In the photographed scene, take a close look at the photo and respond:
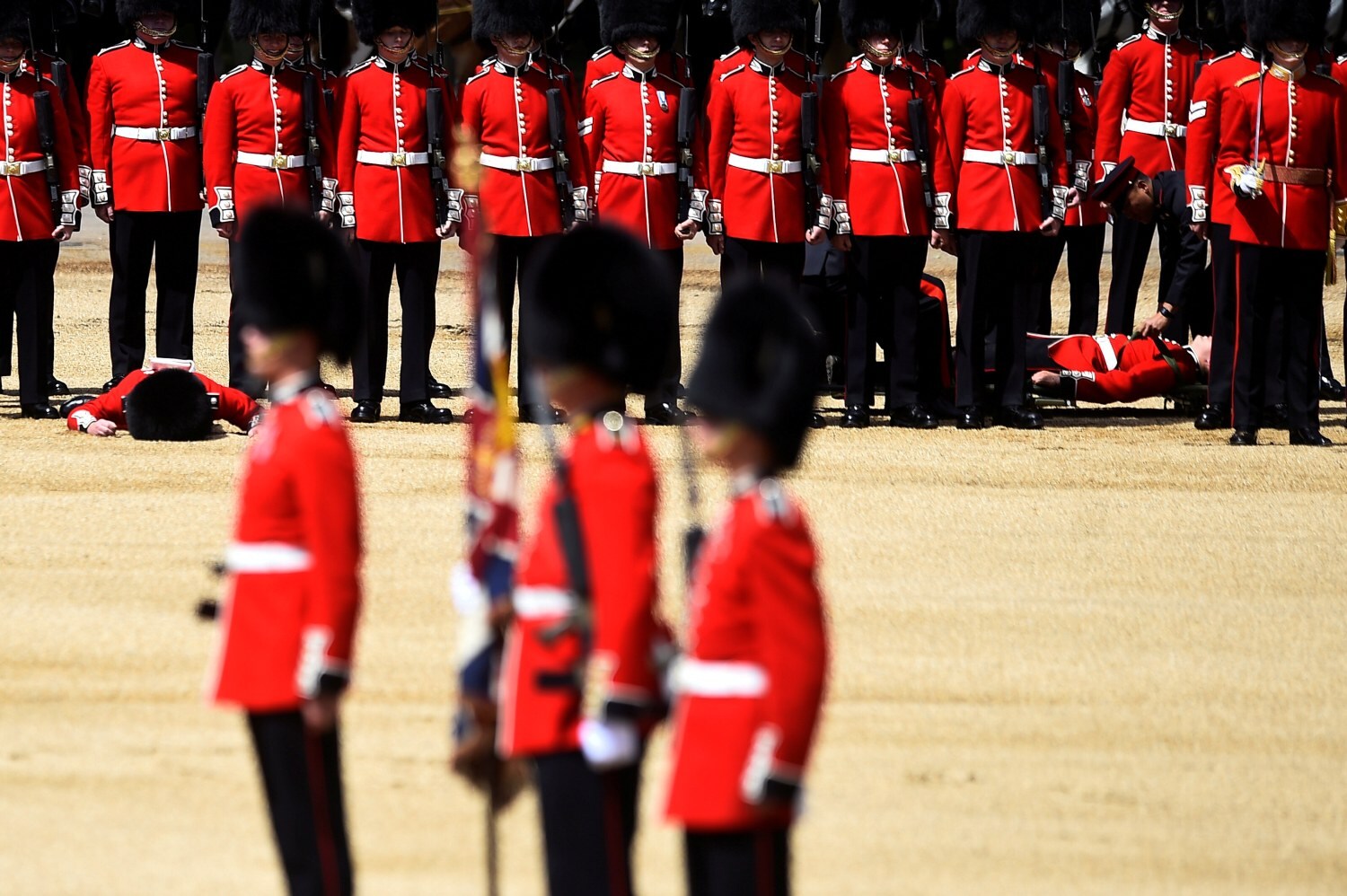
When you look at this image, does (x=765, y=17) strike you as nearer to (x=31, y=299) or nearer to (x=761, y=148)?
(x=761, y=148)

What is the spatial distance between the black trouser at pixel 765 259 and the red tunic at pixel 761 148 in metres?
0.07

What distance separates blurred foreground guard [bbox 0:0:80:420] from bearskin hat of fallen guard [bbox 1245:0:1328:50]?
447 centimetres

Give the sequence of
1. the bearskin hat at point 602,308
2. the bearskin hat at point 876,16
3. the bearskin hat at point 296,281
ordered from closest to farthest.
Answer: the bearskin hat at point 602,308, the bearskin hat at point 296,281, the bearskin hat at point 876,16

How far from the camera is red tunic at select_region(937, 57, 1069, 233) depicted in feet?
29.8

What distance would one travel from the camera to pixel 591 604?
9.89ft

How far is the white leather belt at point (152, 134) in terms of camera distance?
937 centimetres

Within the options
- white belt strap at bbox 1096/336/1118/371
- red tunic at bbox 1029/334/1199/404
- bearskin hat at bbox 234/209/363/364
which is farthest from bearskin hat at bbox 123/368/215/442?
bearskin hat at bbox 234/209/363/364

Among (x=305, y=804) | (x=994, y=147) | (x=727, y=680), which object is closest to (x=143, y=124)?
(x=994, y=147)

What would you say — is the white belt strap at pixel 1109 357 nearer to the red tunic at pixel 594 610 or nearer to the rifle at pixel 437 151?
the rifle at pixel 437 151

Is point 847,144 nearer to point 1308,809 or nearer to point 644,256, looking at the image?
point 1308,809

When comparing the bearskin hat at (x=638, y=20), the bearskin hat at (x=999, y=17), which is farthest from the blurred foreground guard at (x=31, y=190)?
the bearskin hat at (x=999, y=17)

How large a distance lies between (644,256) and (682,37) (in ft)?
29.6

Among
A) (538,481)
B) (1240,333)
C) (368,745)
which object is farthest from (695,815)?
(1240,333)

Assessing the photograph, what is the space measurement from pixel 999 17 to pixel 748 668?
21.9ft
